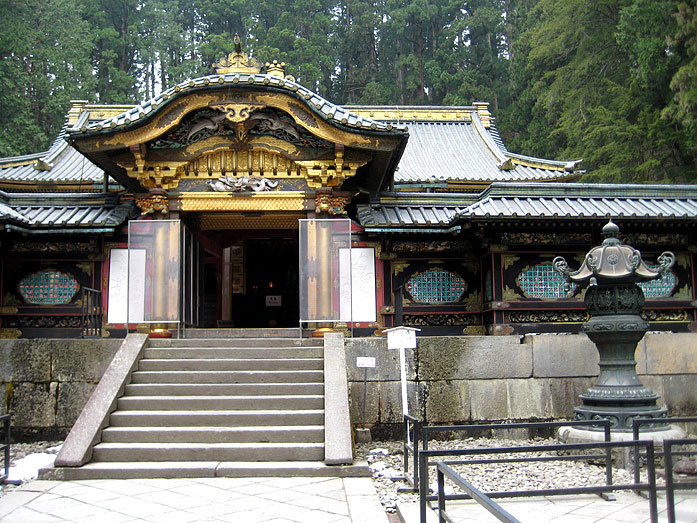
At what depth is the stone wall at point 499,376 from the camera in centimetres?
929

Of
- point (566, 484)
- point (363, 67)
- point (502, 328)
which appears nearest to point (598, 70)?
point (502, 328)

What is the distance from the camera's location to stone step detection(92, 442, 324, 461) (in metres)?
7.25

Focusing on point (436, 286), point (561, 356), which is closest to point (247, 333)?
point (436, 286)

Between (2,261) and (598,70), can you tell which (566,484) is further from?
(598,70)

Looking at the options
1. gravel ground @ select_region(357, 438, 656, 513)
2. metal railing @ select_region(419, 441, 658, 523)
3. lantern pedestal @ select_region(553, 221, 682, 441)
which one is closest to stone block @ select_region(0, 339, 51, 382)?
gravel ground @ select_region(357, 438, 656, 513)

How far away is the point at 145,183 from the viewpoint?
11133 mm

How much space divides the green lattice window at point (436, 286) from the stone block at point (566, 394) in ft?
9.02

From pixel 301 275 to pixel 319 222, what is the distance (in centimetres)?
100

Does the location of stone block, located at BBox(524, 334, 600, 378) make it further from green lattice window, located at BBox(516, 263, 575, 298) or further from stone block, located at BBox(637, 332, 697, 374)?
green lattice window, located at BBox(516, 263, 575, 298)

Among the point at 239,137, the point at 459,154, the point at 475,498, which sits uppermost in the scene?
the point at 459,154

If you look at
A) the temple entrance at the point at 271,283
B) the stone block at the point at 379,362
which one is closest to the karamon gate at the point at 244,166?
the stone block at the point at 379,362

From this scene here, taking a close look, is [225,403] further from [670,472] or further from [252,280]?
[252,280]

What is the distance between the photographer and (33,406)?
912cm

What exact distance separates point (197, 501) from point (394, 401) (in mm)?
3930
